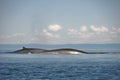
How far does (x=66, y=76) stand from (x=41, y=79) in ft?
13.4

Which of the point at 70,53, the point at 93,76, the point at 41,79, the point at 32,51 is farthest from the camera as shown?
the point at 32,51

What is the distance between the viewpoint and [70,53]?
9950 cm

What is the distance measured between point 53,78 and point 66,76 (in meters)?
2.47

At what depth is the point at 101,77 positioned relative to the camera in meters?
43.0

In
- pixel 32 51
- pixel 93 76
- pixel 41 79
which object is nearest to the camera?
pixel 41 79

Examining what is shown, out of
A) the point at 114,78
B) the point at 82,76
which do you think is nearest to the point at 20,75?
the point at 82,76

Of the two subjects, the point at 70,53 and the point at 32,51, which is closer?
the point at 70,53

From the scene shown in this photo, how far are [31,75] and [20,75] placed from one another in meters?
1.29

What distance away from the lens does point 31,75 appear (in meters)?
44.9

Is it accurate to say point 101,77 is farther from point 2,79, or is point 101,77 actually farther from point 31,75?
point 2,79

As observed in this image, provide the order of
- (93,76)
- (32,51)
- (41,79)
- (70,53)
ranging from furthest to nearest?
(32,51), (70,53), (93,76), (41,79)

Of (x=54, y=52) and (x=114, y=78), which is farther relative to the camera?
(x=54, y=52)

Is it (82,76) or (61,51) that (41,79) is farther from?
(61,51)

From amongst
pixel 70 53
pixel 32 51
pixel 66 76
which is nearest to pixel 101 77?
pixel 66 76
